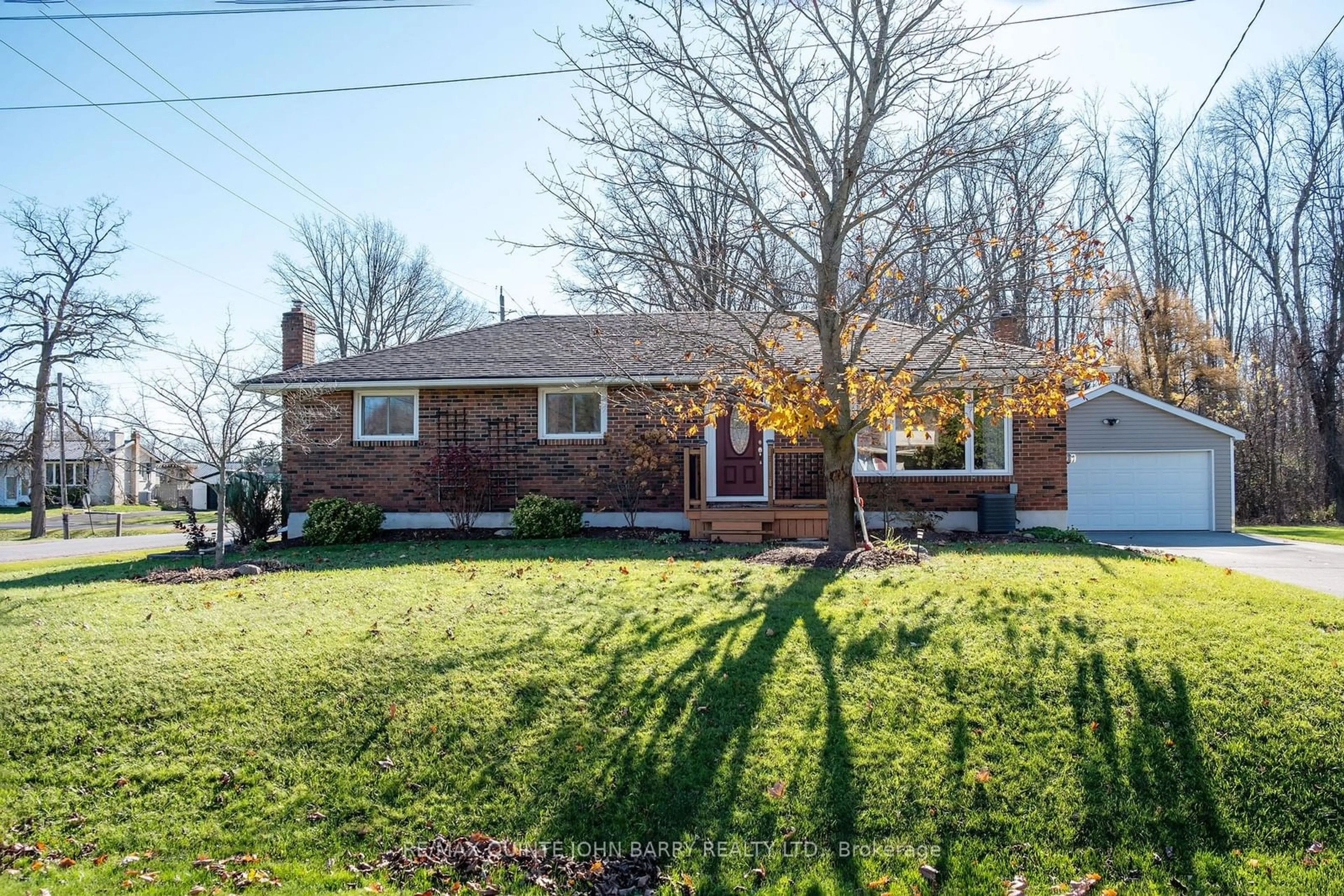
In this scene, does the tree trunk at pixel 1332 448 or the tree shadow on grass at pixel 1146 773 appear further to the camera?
the tree trunk at pixel 1332 448

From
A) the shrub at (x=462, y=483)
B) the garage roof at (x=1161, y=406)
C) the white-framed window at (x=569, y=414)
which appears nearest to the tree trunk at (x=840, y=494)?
the white-framed window at (x=569, y=414)

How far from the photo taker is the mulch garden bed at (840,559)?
923 centimetres

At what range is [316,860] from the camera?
4.20 meters

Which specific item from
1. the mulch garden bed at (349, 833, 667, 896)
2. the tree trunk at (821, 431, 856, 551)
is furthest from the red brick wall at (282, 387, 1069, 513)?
the mulch garden bed at (349, 833, 667, 896)

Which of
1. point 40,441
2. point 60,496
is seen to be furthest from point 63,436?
point 60,496

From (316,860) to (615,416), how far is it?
36.3 ft

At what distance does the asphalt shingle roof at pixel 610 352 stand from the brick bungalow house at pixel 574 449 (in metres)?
0.07

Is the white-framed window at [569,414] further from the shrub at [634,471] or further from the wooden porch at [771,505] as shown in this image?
the wooden porch at [771,505]

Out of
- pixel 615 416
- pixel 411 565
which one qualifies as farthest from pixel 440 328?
pixel 411 565

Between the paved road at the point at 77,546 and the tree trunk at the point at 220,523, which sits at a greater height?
the tree trunk at the point at 220,523

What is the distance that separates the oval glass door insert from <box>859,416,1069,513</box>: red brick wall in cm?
255

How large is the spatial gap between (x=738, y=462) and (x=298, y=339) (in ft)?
31.3

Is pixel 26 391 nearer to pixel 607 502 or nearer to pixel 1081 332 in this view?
pixel 607 502

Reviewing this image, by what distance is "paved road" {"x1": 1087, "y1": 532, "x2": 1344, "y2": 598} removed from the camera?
9.54m
